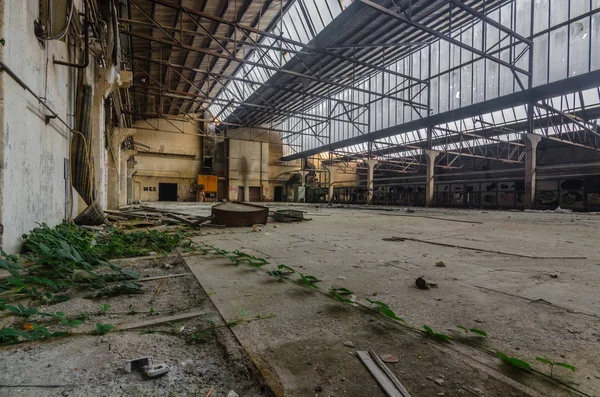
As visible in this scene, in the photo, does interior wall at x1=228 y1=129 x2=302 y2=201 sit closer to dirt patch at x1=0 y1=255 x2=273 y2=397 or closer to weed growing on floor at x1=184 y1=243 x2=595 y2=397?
weed growing on floor at x1=184 y1=243 x2=595 y2=397

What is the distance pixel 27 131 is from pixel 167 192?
27528mm

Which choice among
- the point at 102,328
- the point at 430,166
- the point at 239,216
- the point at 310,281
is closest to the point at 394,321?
the point at 310,281

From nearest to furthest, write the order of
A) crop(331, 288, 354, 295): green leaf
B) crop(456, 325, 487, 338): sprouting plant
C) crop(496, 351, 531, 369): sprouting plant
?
crop(496, 351, 531, 369): sprouting plant
crop(456, 325, 487, 338): sprouting plant
crop(331, 288, 354, 295): green leaf

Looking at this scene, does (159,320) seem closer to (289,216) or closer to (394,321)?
(394,321)

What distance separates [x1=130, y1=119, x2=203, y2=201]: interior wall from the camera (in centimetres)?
2625

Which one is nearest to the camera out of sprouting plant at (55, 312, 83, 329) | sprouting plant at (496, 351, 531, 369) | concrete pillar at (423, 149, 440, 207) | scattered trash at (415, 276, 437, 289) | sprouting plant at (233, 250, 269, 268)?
sprouting plant at (496, 351, 531, 369)

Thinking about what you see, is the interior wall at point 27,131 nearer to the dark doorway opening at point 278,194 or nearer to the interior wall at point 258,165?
the interior wall at point 258,165

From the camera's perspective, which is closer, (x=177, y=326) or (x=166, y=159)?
(x=177, y=326)

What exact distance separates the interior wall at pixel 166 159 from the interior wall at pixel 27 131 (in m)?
22.7

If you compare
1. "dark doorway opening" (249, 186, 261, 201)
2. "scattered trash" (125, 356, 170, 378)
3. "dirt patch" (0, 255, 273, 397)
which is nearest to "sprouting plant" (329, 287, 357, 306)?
"dirt patch" (0, 255, 273, 397)

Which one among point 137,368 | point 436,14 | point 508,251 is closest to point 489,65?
point 436,14

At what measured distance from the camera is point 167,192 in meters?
28.5

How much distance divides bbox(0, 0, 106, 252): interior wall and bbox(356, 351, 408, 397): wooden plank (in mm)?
3201

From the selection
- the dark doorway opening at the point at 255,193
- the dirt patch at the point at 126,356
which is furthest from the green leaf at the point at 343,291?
the dark doorway opening at the point at 255,193
